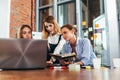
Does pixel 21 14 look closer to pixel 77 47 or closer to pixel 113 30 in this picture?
pixel 113 30

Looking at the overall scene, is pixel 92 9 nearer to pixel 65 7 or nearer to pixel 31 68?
pixel 65 7

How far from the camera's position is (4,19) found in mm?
4227

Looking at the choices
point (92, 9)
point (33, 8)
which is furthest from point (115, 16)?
point (33, 8)

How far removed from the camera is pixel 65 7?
17.5 ft

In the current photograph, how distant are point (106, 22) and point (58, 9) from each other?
2284mm

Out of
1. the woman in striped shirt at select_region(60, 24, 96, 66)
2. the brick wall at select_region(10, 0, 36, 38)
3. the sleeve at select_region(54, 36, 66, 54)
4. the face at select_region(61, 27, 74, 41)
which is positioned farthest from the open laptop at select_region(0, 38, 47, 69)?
the brick wall at select_region(10, 0, 36, 38)

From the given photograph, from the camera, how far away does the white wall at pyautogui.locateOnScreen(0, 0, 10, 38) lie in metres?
4.17

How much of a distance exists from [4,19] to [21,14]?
0.80 metres

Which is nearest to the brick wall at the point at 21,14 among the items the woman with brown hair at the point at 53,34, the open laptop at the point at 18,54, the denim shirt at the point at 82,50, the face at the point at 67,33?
the woman with brown hair at the point at 53,34

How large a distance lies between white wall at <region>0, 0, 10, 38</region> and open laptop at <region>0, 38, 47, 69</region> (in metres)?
2.83

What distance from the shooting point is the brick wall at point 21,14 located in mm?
4617

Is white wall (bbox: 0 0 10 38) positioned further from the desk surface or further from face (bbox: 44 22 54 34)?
the desk surface

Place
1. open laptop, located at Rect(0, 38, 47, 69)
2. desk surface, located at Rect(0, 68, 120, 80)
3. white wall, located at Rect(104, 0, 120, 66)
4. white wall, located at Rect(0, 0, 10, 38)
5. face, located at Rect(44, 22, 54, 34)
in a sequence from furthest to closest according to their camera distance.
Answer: white wall, located at Rect(0, 0, 10, 38), white wall, located at Rect(104, 0, 120, 66), face, located at Rect(44, 22, 54, 34), open laptop, located at Rect(0, 38, 47, 69), desk surface, located at Rect(0, 68, 120, 80)

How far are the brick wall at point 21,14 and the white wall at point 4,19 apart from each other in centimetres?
26
